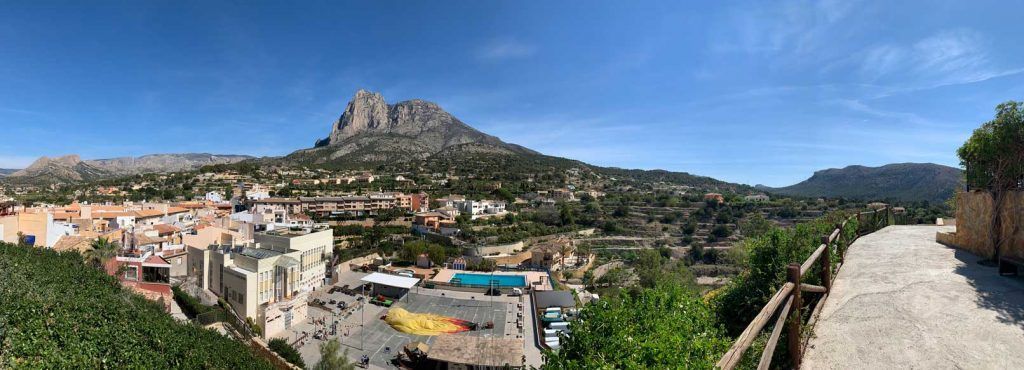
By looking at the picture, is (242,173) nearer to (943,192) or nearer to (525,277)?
(525,277)

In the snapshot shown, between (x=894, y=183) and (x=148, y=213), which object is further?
(x=894, y=183)

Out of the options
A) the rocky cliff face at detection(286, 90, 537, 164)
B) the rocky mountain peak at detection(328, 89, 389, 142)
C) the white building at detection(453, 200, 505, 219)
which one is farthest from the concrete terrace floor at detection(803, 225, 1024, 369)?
the rocky mountain peak at detection(328, 89, 389, 142)

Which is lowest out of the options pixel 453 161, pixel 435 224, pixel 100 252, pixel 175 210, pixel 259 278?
pixel 259 278

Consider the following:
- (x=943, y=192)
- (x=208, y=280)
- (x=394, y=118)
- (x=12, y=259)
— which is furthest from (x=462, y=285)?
(x=394, y=118)

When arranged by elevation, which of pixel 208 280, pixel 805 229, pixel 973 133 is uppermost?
pixel 973 133

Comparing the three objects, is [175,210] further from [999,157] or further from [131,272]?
[999,157]

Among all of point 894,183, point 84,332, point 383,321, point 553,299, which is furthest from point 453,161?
point 84,332

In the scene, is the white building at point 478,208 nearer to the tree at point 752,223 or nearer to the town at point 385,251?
the town at point 385,251
